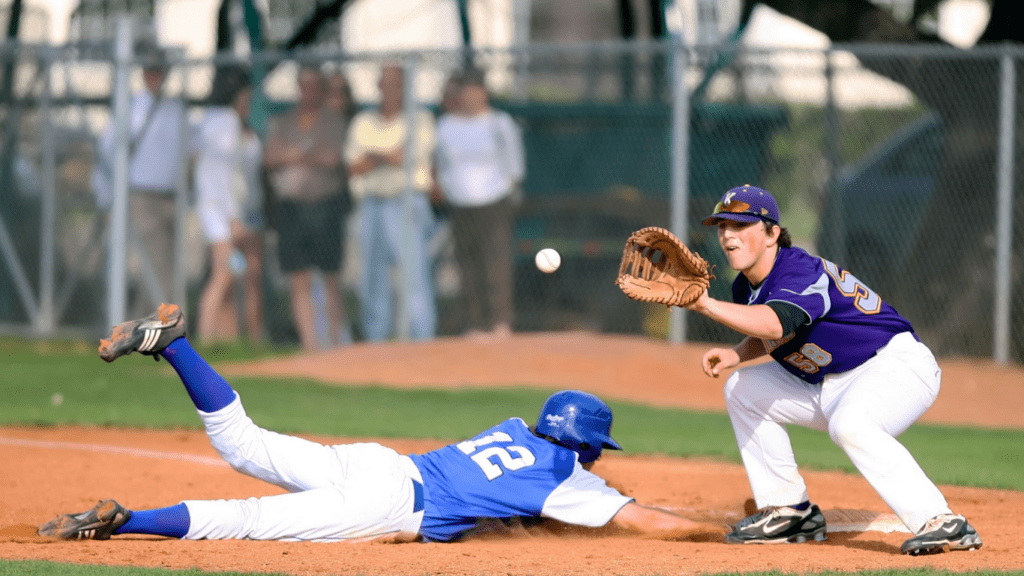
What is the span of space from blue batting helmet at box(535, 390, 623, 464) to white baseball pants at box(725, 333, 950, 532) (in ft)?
2.13

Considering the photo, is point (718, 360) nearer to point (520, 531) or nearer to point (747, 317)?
point (747, 317)

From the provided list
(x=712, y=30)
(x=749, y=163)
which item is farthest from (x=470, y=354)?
(x=712, y=30)

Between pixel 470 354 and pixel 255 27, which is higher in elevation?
pixel 255 27

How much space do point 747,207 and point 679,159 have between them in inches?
263

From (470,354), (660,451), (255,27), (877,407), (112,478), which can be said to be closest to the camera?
(877,407)

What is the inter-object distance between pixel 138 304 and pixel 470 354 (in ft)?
13.2

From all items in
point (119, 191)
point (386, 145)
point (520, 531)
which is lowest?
point (520, 531)

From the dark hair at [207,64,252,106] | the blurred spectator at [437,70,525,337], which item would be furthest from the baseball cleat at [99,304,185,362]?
the dark hair at [207,64,252,106]

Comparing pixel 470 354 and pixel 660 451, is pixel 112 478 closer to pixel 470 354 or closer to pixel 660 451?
pixel 660 451

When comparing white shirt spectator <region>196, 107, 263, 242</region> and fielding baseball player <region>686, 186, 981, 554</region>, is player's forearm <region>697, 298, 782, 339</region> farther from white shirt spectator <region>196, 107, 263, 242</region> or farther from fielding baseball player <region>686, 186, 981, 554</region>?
white shirt spectator <region>196, 107, 263, 242</region>

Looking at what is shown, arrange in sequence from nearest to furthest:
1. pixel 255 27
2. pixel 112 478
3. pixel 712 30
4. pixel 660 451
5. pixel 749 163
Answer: pixel 112 478
pixel 660 451
pixel 749 163
pixel 255 27
pixel 712 30

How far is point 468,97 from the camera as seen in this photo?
37.7ft

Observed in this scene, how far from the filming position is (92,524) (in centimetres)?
446

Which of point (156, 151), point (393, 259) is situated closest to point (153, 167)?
point (156, 151)
